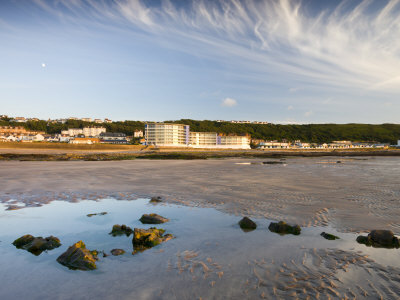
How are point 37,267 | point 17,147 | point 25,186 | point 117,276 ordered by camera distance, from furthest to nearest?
point 17,147, point 25,186, point 37,267, point 117,276

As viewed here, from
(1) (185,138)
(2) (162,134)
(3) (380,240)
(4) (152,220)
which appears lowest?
(4) (152,220)

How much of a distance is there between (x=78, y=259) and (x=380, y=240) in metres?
7.39

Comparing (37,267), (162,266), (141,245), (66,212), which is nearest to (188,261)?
(162,266)

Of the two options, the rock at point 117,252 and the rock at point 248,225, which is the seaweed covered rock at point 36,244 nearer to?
the rock at point 117,252

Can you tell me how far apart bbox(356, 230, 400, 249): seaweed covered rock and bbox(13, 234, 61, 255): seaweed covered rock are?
314 inches

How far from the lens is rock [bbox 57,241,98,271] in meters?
5.48

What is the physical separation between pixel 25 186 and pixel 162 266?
14.4 meters

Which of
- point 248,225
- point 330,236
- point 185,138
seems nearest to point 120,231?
point 248,225

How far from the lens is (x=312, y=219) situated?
9047mm

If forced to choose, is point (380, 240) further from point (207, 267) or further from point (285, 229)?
point (207, 267)

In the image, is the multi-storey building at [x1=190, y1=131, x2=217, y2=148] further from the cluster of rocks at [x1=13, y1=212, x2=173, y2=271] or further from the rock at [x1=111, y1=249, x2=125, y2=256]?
the rock at [x1=111, y1=249, x2=125, y2=256]

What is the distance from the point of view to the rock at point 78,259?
548 centimetres

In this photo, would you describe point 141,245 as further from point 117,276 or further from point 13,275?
point 13,275

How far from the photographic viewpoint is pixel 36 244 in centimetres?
641
